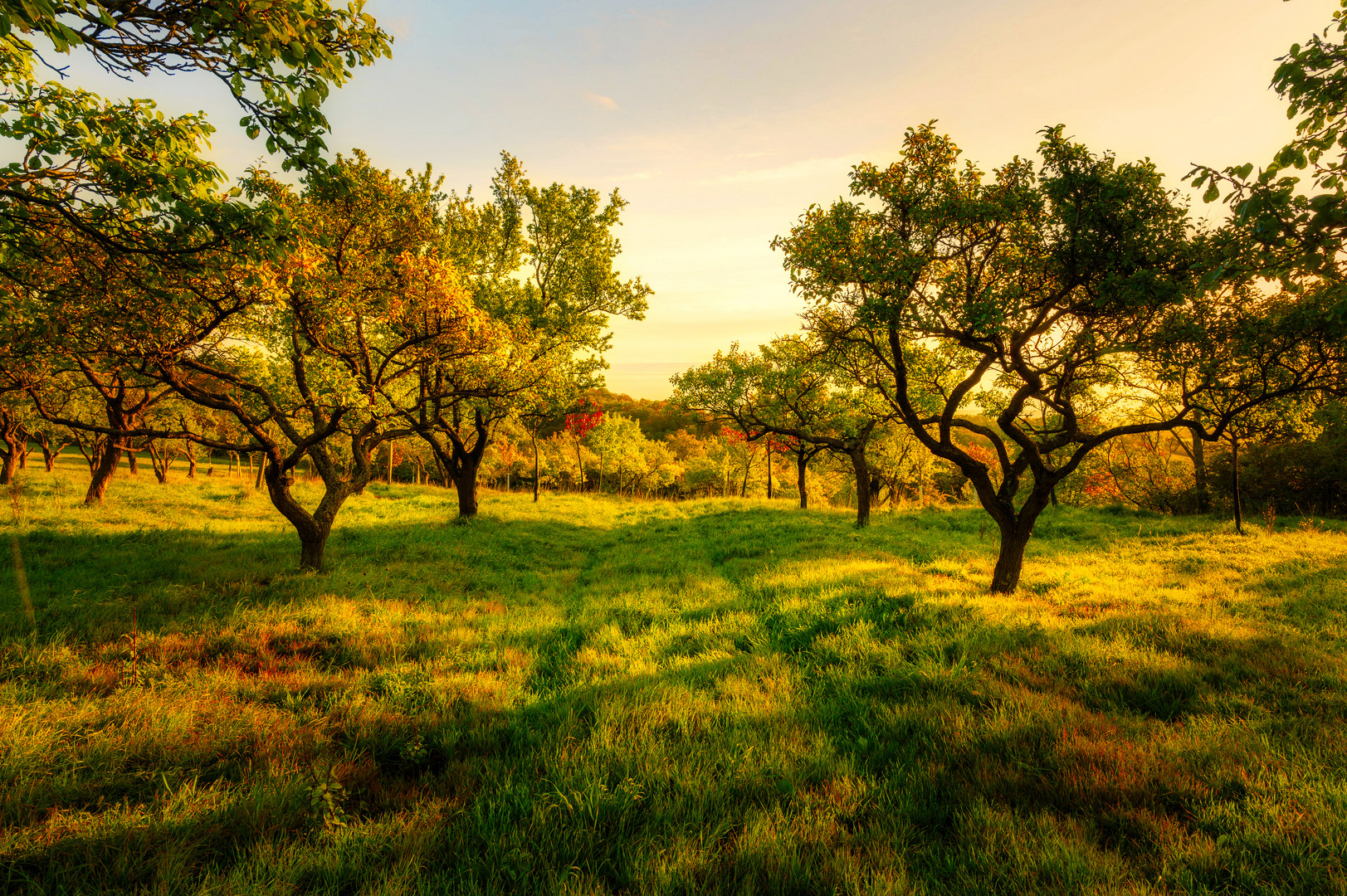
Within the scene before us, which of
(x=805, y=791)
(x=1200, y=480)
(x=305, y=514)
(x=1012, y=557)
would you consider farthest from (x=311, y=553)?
(x=1200, y=480)

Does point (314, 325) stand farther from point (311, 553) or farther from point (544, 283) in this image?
point (544, 283)

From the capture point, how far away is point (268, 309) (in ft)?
32.7

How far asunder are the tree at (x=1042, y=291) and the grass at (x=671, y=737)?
379 cm

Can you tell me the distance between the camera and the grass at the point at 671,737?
3076mm

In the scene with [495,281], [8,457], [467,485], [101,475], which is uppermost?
[495,281]

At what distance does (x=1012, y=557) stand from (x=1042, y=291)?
5.43 metres

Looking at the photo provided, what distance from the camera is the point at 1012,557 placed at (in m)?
9.92

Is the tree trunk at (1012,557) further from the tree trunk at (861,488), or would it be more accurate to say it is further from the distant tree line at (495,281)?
the tree trunk at (861,488)

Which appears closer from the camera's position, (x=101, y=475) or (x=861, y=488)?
(x=101, y=475)

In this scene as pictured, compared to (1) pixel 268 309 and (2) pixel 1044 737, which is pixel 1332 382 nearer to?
(2) pixel 1044 737

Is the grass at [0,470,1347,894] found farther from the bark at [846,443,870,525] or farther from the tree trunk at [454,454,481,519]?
the tree trunk at [454,454,481,519]

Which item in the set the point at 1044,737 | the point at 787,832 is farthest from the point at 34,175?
the point at 1044,737

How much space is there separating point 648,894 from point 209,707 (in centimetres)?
503

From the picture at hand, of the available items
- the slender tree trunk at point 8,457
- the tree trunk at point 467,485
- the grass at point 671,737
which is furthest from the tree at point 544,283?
the slender tree trunk at point 8,457
